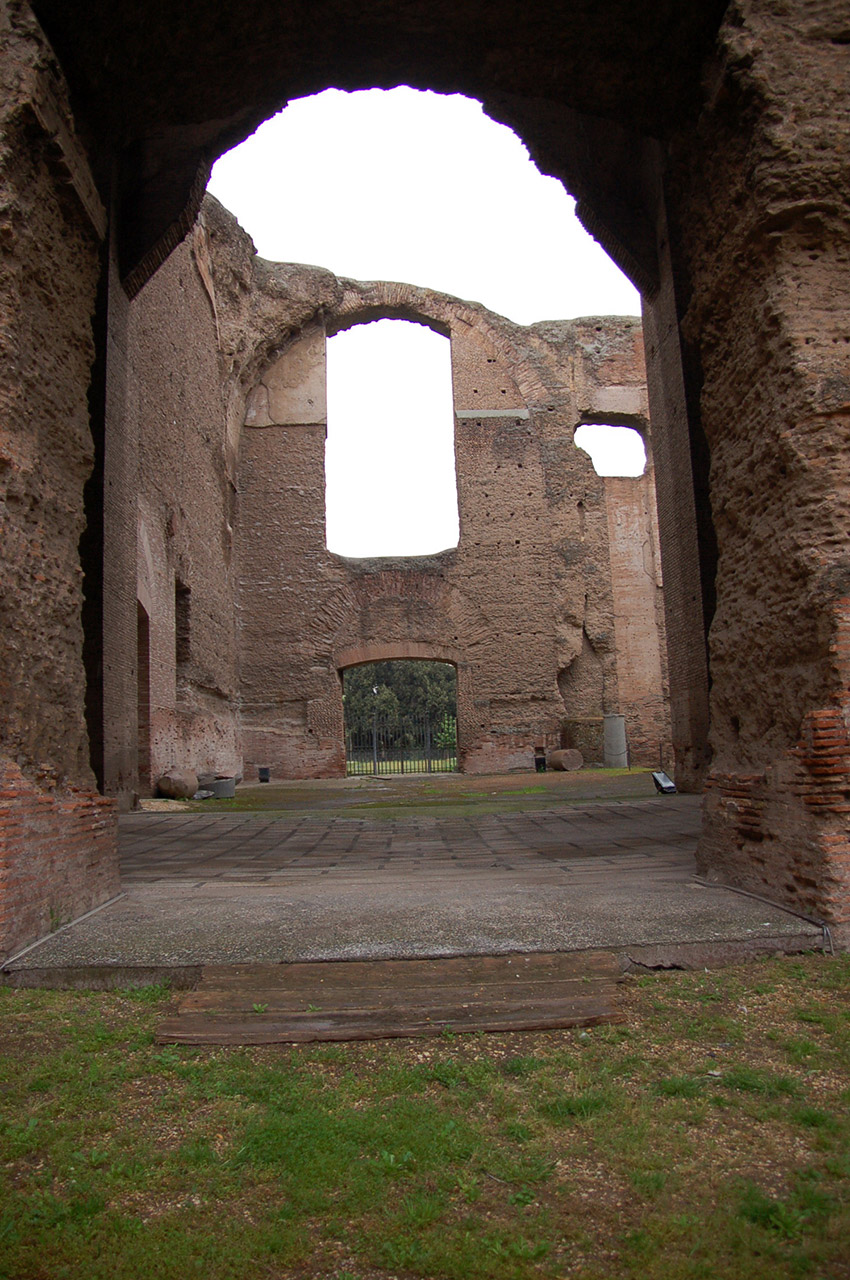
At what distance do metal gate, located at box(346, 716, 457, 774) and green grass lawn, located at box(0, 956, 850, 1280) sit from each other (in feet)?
47.2

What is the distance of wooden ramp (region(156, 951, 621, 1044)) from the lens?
2.21 meters

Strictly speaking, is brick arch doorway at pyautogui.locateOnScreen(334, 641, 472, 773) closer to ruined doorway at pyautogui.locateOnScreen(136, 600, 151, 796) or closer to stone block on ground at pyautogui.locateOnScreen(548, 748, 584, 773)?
stone block on ground at pyautogui.locateOnScreen(548, 748, 584, 773)

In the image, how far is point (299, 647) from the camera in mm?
14664

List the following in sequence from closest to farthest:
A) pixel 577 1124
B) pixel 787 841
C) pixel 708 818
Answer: pixel 577 1124 → pixel 787 841 → pixel 708 818

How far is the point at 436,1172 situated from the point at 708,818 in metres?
2.42

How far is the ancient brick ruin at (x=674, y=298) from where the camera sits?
9.67ft

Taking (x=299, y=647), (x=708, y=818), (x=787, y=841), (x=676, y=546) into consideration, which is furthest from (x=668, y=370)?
(x=299, y=647)

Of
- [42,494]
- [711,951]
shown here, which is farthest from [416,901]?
[42,494]

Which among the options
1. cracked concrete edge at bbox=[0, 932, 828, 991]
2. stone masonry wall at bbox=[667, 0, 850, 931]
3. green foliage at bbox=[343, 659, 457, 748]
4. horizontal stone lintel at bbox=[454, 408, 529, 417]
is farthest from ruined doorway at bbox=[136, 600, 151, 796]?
green foliage at bbox=[343, 659, 457, 748]

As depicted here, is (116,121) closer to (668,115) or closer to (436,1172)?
(668,115)

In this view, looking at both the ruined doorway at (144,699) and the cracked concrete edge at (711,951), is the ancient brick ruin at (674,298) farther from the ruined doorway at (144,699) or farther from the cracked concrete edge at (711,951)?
the ruined doorway at (144,699)

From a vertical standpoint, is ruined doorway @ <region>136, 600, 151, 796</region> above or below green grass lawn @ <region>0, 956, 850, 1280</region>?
above

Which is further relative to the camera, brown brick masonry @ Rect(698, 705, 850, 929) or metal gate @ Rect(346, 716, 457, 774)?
metal gate @ Rect(346, 716, 457, 774)

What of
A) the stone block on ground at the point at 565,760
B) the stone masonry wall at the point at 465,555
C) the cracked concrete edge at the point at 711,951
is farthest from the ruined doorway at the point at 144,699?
the cracked concrete edge at the point at 711,951
